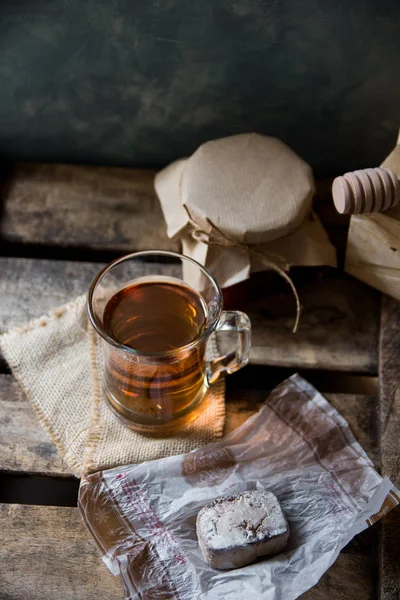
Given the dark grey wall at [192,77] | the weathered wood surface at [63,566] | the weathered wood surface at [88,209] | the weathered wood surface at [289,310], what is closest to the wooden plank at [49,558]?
the weathered wood surface at [63,566]

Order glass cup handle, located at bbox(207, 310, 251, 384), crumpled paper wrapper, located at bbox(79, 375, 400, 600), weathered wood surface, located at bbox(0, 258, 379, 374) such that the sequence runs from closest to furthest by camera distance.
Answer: crumpled paper wrapper, located at bbox(79, 375, 400, 600), glass cup handle, located at bbox(207, 310, 251, 384), weathered wood surface, located at bbox(0, 258, 379, 374)

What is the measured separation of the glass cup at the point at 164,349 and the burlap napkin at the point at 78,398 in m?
0.02

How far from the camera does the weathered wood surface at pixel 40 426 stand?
2.79 ft

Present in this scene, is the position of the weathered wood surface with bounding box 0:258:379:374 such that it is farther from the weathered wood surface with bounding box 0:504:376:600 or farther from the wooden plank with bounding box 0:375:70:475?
the weathered wood surface with bounding box 0:504:376:600

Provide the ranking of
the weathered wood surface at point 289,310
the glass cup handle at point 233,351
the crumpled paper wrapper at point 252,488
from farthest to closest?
the weathered wood surface at point 289,310 → the glass cup handle at point 233,351 → the crumpled paper wrapper at point 252,488

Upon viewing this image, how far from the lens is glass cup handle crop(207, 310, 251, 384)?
85 centimetres

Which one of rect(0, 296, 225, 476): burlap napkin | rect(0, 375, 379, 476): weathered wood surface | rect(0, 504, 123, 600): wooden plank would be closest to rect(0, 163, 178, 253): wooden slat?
rect(0, 296, 225, 476): burlap napkin

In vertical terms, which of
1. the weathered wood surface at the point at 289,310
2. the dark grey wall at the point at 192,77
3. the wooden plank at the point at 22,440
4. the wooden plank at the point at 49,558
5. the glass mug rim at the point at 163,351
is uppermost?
the dark grey wall at the point at 192,77

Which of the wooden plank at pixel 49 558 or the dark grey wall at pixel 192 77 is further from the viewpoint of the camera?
the dark grey wall at pixel 192 77

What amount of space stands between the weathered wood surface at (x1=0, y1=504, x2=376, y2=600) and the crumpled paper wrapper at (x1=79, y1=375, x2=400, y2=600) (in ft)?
0.07

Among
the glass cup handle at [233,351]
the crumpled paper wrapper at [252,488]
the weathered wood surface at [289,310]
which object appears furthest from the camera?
the weathered wood surface at [289,310]

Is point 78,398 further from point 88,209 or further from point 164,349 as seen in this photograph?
point 88,209

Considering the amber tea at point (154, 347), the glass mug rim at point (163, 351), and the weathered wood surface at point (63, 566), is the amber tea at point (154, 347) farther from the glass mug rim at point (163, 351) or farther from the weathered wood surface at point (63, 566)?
the weathered wood surface at point (63, 566)

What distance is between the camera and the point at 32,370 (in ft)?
3.01
